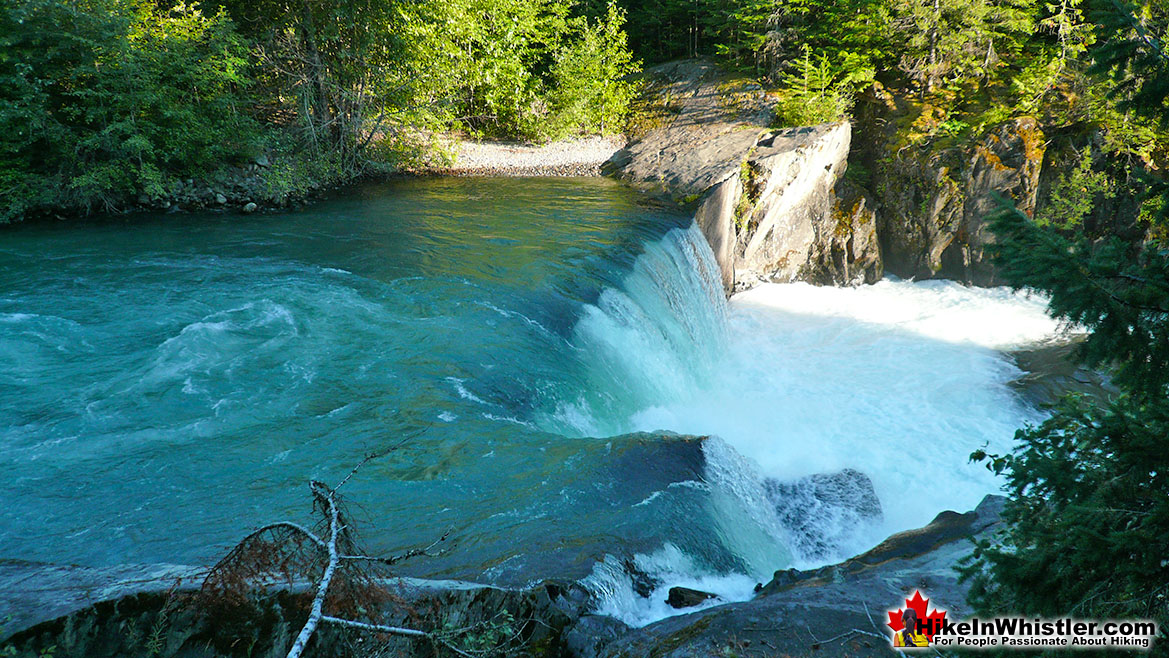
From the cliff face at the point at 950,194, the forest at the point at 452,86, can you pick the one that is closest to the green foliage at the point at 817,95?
the forest at the point at 452,86

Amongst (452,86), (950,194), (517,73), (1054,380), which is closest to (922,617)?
(1054,380)

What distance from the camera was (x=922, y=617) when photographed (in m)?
4.20

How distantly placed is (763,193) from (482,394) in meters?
9.52

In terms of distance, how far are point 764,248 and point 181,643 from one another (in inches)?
537

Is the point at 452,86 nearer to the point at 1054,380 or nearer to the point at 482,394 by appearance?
the point at 482,394

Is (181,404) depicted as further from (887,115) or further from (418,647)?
(887,115)

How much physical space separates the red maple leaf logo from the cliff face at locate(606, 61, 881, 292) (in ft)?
34.2

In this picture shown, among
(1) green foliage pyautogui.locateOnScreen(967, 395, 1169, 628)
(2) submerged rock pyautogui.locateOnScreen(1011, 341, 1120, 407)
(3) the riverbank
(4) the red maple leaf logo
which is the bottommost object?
(2) submerged rock pyautogui.locateOnScreen(1011, 341, 1120, 407)

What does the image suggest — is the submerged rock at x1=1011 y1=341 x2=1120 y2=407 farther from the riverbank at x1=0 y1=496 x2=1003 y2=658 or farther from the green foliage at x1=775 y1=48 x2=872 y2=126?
the green foliage at x1=775 y1=48 x2=872 y2=126

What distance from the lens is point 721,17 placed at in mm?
19453

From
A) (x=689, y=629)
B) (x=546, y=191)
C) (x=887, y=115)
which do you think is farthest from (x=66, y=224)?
(x=887, y=115)

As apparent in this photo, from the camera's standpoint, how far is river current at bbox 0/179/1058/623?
524 cm

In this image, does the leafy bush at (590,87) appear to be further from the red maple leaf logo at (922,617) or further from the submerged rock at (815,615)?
the red maple leaf logo at (922,617)

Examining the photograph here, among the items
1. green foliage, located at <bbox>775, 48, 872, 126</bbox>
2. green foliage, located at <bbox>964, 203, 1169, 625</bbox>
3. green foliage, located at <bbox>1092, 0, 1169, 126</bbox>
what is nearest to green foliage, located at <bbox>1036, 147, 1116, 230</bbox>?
green foliage, located at <bbox>775, 48, 872, 126</bbox>
